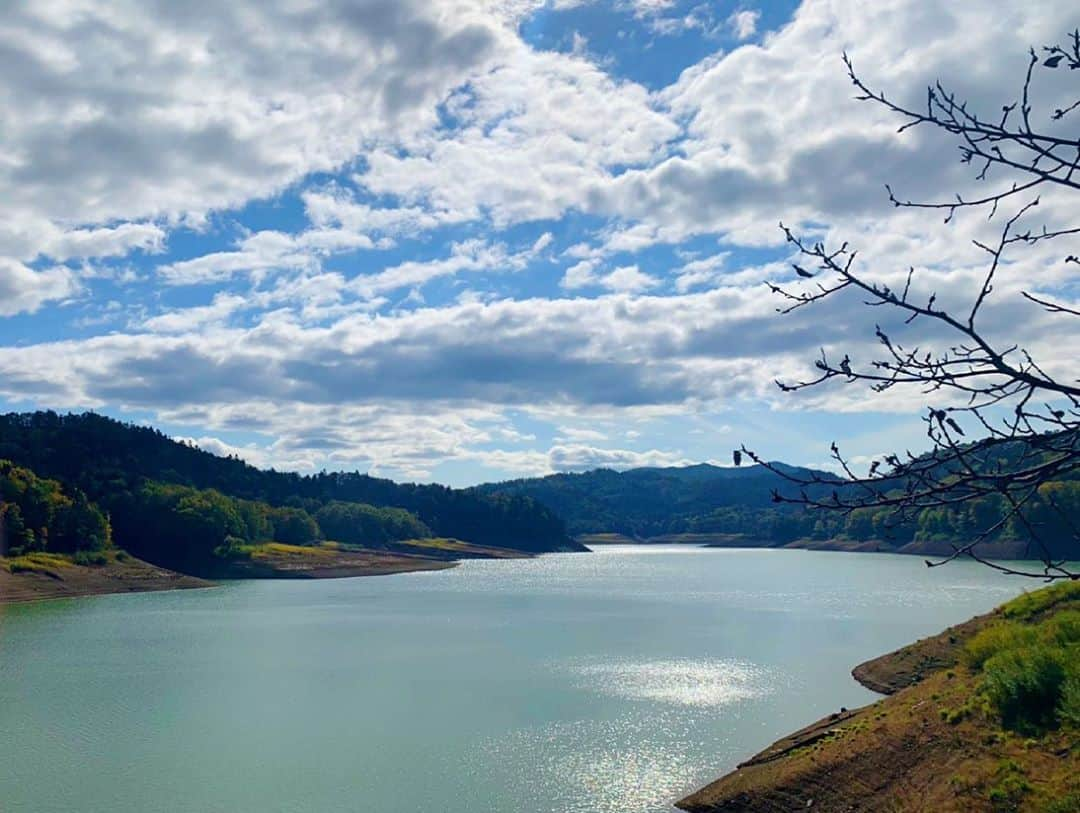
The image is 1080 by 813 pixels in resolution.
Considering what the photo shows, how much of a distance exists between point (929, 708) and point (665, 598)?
69.7 metres

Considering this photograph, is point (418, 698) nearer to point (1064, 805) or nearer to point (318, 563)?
point (1064, 805)

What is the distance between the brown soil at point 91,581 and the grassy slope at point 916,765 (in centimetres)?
8608

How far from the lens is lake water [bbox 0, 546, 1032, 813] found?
26734 millimetres

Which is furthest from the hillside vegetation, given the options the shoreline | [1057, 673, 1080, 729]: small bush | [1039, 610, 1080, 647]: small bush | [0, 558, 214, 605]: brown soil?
[1057, 673, 1080, 729]: small bush

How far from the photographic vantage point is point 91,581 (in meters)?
107

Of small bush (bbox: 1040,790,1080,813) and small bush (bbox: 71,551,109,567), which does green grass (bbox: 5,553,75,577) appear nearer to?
small bush (bbox: 71,551,109,567)

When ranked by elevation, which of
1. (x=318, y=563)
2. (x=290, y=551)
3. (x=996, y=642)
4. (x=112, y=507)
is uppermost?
(x=112, y=507)

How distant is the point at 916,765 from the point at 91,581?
107 m

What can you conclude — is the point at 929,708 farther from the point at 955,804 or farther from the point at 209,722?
→ the point at 209,722

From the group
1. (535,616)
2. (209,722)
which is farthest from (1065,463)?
(535,616)

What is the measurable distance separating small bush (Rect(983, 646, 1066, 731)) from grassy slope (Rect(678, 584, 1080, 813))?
0.41 metres

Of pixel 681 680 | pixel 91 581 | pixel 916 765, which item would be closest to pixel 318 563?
pixel 91 581

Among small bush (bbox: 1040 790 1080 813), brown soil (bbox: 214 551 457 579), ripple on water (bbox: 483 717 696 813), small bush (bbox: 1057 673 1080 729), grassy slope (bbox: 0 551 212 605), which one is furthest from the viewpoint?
brown soil (bbox: 214 551 457 579)

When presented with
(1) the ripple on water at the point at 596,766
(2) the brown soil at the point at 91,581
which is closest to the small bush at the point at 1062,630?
(1) the ripple on water at the point at 596,766
